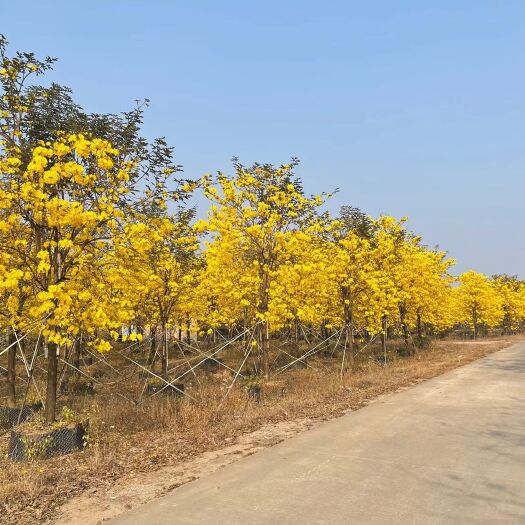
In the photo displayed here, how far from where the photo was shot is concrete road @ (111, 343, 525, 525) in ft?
13.7

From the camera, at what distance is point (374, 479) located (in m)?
5.04

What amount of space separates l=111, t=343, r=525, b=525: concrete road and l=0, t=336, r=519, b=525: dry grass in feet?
3.12

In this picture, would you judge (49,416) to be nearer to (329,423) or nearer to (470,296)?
(329,423)

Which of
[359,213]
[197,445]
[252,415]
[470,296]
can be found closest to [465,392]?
[252,415]

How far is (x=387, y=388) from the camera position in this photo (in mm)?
11680

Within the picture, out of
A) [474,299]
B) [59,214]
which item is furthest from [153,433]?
[474,299]

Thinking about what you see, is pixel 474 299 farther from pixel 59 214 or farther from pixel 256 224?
pixel 59 214

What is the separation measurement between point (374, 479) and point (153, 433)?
12.5ft

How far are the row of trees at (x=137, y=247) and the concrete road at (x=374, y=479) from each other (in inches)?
110

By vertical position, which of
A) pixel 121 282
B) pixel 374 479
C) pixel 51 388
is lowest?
pixel 374 479

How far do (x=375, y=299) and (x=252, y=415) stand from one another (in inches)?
359

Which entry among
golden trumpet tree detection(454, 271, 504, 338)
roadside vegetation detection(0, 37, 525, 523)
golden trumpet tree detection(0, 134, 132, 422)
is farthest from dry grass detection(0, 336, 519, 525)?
golden trumpet tree detection(454, 271, 504, 338)

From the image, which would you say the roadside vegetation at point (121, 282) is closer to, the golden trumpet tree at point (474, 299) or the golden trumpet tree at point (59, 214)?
the golden trumpet tree at point (59, 214)

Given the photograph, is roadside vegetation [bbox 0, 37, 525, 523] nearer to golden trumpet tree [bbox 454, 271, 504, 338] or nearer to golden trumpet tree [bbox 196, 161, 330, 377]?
golden trumpet tree [bbox 196, 161, 330, 377]
